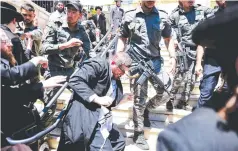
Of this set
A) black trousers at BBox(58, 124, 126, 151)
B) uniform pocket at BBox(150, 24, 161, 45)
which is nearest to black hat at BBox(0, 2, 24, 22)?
black trousers at BBox(58, 124, 126, 151)

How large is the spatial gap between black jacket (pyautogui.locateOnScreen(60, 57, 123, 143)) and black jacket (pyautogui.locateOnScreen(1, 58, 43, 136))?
18.3 inches

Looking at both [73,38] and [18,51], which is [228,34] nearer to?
[18,51]

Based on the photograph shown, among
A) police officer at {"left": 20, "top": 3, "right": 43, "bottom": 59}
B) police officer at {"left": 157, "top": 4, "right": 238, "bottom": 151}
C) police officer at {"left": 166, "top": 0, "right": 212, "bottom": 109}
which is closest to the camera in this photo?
police officer at {"left": 157, "top": 4, "right": 238, "bottom": 151}

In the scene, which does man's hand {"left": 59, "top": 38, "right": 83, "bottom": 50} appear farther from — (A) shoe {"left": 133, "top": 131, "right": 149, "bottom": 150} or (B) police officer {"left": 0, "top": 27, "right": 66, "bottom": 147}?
(A) shoe {"left": 133, "top": 131, "right": 149, "bottom": 150}

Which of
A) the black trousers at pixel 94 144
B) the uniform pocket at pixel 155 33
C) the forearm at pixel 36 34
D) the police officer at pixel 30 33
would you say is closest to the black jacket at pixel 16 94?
the black trousers at pixel 94 144

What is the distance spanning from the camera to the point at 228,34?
1.09 metres

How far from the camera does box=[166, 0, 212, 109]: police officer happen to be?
481cm

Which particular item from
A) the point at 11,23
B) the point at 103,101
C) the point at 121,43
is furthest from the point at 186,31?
the point at 11,23

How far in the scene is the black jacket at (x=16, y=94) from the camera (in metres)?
2.55

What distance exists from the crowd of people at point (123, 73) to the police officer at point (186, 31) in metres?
0.01

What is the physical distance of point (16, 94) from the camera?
268 centimetres

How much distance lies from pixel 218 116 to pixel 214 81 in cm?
275

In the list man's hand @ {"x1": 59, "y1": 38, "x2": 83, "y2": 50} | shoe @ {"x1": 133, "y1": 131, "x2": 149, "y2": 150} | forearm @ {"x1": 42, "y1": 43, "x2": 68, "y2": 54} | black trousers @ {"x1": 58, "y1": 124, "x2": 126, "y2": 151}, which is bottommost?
shoe @ {"x1": 133, "y1": 131, "x2": 149, "y2": 150}

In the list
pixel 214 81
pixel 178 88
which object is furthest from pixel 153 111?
pixel 214 81
